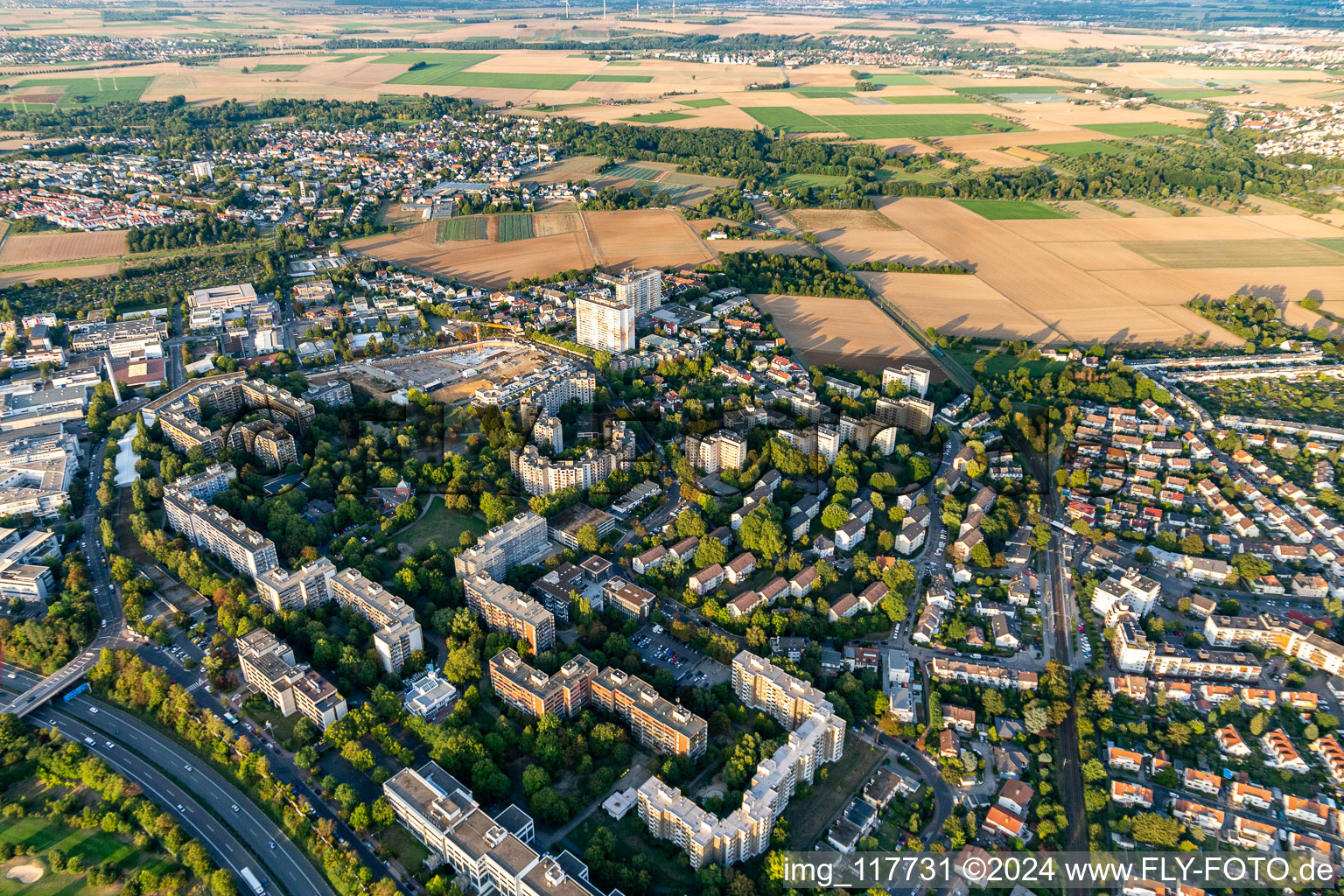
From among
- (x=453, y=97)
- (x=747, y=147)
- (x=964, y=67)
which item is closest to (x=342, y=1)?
(x=453, y=97)

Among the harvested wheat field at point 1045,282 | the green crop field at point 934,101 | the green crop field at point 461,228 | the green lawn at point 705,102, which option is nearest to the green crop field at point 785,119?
the green lawn at point 705,102

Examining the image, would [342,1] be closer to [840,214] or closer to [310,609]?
[840,214]

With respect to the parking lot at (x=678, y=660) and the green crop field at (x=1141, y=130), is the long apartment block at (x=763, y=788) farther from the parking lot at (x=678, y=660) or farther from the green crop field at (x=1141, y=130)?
the green crop field at (x=1141, y=130)

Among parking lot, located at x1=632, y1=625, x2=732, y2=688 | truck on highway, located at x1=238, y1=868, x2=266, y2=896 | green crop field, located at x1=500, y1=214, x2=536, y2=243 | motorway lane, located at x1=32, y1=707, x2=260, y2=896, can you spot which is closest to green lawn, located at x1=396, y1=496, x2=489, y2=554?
parking lot, located at x1=632, y1=625, x2=732, y2=688

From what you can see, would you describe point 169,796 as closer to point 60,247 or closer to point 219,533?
point 219,533

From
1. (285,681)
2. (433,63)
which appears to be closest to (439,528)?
(285,681)

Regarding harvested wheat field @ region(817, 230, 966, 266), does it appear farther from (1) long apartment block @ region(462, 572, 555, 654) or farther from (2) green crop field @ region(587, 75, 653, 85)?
(2) green crop field @ region(587, 75, 653, 85)
